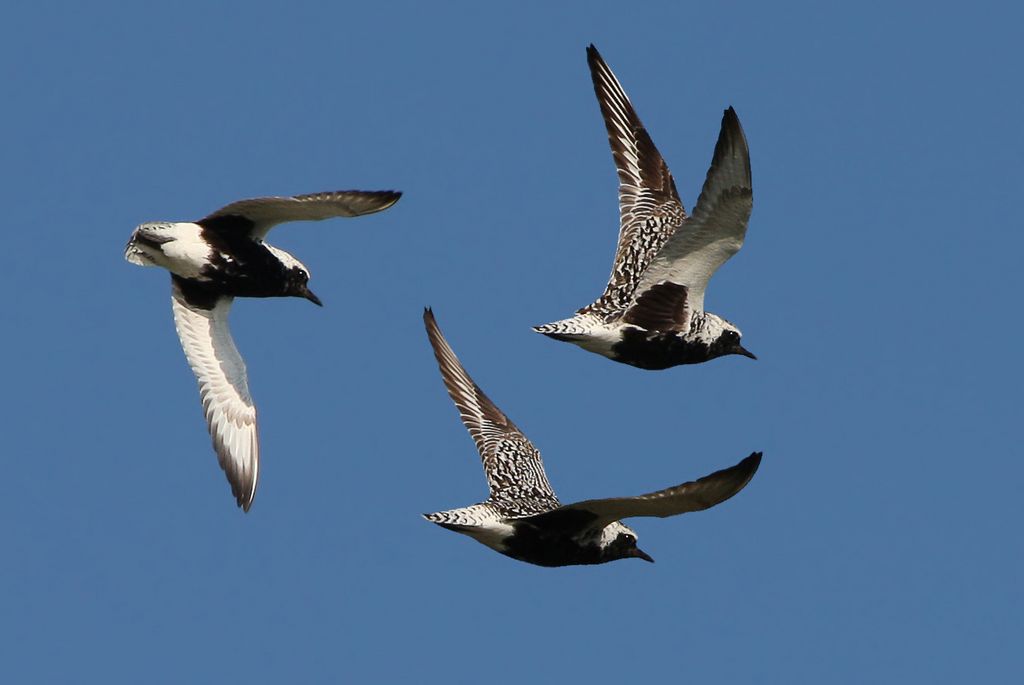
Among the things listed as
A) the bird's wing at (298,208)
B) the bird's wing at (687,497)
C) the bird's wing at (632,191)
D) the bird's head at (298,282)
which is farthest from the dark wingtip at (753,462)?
the bird's head at (298,282)

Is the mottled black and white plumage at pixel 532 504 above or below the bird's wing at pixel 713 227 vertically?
below

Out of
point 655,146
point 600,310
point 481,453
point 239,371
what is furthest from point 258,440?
point 655,146

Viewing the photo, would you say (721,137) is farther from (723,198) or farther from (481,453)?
(481,453)

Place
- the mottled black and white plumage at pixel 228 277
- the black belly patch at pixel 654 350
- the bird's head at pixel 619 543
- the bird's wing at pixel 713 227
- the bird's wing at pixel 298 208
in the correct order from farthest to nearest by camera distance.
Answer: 1. the black belly patch at pixel 654 350
2. the mottled black and white plumage at pixel 228 277
3. the bird's head at pixel 619 543
4. the bird's wing at pixel 298 208
5. the bird's wing at pixel 713 227

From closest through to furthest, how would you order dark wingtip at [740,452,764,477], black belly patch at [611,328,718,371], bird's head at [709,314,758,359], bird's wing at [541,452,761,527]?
dark wingtip at [740,452,764,477]
bird's wing at [541,452,761,527]
black belly patch at [611,328,718,371]
bird's head at [709,314,758,359]

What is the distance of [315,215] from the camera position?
17.0m

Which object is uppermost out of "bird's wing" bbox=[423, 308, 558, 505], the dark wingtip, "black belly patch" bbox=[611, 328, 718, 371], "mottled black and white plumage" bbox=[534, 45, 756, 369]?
"mottled black and white plumage" bbox=[534, 45, 756, 369]

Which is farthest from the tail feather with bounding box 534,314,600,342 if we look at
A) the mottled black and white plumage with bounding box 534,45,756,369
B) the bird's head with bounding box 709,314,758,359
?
the bird's head with bounding box 709,314,758,359

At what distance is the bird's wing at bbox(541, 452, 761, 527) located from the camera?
14.2 m

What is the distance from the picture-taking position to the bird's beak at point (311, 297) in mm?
18484

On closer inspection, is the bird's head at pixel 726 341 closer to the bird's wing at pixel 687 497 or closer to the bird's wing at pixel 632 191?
the bird's wing at pixel 632 191

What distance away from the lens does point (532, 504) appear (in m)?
17.2

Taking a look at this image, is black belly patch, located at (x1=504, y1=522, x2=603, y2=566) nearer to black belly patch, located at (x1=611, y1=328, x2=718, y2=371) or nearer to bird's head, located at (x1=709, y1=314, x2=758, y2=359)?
black belly patch, located at (x1=611, y1=328, x2=718, y2=371)

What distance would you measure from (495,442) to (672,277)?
2.44 metres
